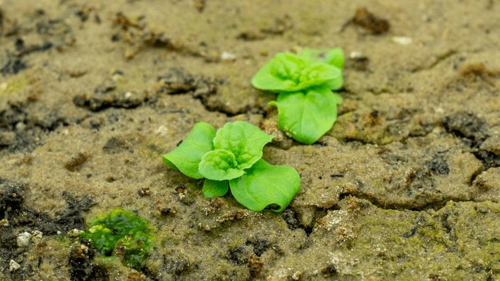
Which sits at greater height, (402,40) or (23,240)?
(402,40)

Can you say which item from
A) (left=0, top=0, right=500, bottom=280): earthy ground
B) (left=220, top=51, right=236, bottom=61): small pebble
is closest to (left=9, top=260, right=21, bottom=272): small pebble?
(left=0, top=0, right=500, bottom=280): earthy ground

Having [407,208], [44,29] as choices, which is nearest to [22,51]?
[44,29]

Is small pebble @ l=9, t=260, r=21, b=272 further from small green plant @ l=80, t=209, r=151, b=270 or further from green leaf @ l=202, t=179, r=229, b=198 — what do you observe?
green leaf @ l=202, t=179, r=229, b=198

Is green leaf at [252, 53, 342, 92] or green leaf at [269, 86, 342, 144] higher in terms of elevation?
green leaf at [252, 53, 342, 92]

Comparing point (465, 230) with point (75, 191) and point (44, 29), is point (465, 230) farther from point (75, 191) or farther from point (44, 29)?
point (44, 29)

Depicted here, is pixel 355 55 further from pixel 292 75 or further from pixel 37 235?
pixel 37 235

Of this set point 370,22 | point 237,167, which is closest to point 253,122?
point 237,167

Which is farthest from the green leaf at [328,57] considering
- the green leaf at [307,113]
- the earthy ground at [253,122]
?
the green leaf at [307,113]

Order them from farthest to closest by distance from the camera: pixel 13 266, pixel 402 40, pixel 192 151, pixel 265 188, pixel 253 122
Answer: pixel 402 40, pixel 253 122, pixel 192 151, pixel 265 188, pixel 13 266
